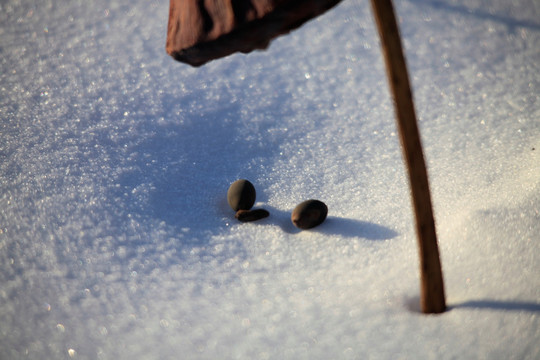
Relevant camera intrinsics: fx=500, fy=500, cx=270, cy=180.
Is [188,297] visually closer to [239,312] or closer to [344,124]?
[239,312]

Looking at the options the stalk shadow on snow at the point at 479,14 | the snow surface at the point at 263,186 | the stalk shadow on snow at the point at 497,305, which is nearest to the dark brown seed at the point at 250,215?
the snow surface at the point at 263,186

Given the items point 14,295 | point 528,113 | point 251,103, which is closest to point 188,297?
point 14,295

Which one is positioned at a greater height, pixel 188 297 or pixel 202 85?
pixel 202 85

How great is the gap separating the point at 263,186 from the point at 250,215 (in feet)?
0.22

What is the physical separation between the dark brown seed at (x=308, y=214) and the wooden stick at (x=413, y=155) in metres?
0.14

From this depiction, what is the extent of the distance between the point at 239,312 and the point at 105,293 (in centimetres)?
13

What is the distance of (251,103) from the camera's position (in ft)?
2.13

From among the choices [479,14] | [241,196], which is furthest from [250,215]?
[479,14]

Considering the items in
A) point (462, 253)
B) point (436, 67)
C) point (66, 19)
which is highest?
point (66, 19)

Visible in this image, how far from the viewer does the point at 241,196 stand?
52 centimetres

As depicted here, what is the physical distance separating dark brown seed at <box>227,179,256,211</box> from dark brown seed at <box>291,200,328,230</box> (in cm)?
5

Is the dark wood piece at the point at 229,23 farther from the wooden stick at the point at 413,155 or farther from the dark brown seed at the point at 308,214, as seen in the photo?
the dark brown seed at the point at 308,214

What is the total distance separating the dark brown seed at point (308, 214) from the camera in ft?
1.60

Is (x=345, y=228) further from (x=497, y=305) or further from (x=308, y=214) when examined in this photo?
(x=497, y=305)
